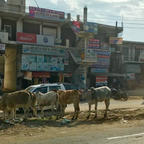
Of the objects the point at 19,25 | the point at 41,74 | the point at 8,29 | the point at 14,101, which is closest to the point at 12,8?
the point at 19,25

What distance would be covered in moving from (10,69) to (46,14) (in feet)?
25.0

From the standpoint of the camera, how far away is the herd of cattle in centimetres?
1180

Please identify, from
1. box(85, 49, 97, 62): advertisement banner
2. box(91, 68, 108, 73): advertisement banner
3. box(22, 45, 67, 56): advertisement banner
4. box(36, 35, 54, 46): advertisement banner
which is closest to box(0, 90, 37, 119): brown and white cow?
box(22, 45, 67, 56): advertisement banner

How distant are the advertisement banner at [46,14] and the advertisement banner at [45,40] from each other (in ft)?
7.51

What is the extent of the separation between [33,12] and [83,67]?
8.46m

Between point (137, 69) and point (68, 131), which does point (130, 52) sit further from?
point (68, 131)

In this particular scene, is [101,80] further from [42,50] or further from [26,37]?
[26,37]

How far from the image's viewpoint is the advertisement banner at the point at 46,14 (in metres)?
29.3

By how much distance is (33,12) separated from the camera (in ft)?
96.2

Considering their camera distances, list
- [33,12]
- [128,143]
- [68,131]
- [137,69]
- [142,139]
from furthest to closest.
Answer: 1. [137,69]
2. [33,12]
3. [68,131]
4. [142,139]
5. [128,143]

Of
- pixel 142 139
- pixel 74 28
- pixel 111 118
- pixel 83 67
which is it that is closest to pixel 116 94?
pixel 83 67

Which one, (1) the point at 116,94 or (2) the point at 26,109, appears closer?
(2) the point at 26,109

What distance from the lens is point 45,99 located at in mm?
13164

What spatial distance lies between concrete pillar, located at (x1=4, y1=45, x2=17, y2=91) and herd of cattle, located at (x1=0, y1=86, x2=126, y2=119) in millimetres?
16461
